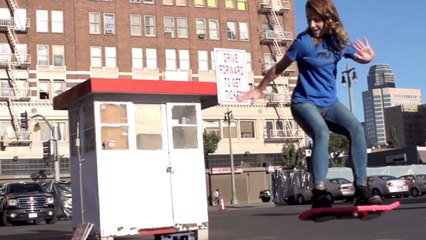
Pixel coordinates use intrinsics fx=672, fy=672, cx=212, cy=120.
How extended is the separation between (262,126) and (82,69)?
723 inches

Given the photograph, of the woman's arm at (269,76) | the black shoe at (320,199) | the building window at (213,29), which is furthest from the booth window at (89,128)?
the building window at (213,29)

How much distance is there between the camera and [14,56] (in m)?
57.9

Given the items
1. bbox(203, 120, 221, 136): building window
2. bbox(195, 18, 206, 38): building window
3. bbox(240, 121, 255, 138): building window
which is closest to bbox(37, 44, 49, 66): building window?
bbox(195, 18, 206, 38): building window

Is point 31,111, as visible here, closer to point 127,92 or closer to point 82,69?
point 82,69

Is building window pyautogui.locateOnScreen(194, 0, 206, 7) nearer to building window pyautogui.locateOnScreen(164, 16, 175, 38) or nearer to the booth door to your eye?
building window pyautogui.locateOnScreen(164, 16, 175, 38)

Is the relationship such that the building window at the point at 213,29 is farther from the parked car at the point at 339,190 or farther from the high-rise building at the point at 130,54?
the parked car at the point at 339,190

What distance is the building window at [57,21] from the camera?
5984 centimetres

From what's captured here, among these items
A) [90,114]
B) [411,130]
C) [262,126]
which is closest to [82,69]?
[262,126]

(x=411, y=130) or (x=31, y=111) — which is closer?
(x=31, y=111)

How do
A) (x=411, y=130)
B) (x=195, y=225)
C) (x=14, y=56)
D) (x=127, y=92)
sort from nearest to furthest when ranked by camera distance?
(x=127, y=92), (x=195, y=225), (x=14, y=56), (x=411, y=130)

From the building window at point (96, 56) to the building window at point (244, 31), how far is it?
14.7 m

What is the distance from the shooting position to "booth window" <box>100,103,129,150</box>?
1441cm

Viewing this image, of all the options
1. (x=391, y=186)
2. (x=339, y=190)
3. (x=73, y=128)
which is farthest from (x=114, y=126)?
(x=391, y=186)

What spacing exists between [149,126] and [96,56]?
47.9m
